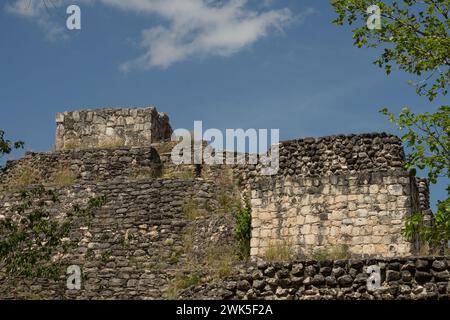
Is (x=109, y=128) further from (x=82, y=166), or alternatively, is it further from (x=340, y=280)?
(x=340, y=280)

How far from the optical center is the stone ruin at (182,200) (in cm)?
2012

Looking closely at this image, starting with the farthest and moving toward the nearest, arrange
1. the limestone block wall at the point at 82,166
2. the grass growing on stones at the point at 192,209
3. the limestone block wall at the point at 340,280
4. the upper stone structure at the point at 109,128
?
the upper stone structure at the point at 109,128, the limestone block wall at the point at 82,166, the grass growing on stones at the point at 192,209, the limestone block wall at the point at 340,280

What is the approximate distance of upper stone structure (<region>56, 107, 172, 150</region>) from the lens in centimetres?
2875

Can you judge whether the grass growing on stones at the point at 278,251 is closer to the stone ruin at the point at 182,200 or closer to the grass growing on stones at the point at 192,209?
the stone ruin at the point at 182,200

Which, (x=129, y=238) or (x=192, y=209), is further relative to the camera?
(x=192, y=209)

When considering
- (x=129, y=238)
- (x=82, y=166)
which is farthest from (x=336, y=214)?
(x=82, y=166)

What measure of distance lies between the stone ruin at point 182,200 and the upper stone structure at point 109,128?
0.03m

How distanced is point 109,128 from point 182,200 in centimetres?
584

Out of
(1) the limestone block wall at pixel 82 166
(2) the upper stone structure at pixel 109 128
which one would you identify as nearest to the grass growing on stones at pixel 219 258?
(1) the limestone block wall at pixel 82 166

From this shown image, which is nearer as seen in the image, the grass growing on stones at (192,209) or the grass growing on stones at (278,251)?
the grass growing on stones at (278,251)

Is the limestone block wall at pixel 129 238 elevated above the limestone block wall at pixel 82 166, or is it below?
below

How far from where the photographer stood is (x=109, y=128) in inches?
1143

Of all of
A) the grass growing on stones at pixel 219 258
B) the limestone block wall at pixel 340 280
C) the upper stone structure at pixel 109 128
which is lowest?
the limestone block wall at pixel 340 280
